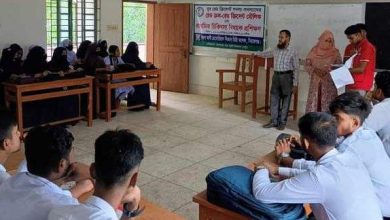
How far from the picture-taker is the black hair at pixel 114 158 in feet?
4.44

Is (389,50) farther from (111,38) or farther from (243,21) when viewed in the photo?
(111,38)

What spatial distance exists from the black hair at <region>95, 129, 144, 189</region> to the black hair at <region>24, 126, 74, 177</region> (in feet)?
0.93

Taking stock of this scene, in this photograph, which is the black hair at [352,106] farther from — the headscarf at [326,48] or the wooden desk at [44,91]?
the wooden desk at [44,91]

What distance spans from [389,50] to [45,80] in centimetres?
466

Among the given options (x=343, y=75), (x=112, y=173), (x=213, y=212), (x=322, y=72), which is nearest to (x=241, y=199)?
(x=213, y=212)

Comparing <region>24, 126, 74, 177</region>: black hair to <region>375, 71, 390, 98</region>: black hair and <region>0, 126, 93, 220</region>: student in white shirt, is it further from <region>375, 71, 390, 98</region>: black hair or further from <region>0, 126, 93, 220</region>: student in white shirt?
<region>375, 71, 390, 98</region>: black hair

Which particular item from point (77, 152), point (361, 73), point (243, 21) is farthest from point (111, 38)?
point (361, 73)

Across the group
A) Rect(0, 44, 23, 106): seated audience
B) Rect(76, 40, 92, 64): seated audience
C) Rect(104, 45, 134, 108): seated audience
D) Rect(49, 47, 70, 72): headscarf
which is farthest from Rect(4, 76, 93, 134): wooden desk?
Rect(76, 40, 92, 64): seated audience

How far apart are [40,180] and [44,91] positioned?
422cm

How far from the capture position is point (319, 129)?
1.87 m

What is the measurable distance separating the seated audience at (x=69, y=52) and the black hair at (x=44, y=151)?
5266 mm

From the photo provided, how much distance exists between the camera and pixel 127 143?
140 cm

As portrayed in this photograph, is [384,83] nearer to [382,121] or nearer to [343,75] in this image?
[382,121]

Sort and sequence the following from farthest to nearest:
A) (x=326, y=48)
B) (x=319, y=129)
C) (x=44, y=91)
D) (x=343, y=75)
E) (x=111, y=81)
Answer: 1. (x=111, y=81)
2. (x=326, y=48)
3. (x=44, y=91)
4. (x=343, y=75)
5. (x=319, y=129)
